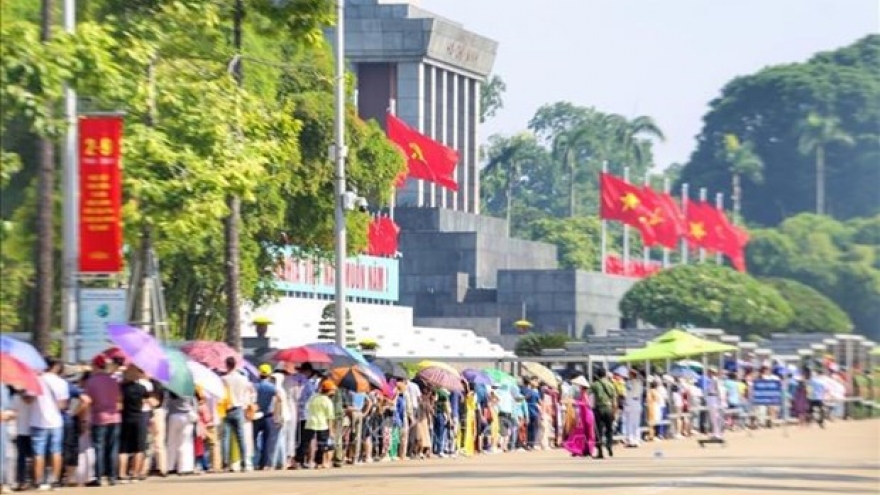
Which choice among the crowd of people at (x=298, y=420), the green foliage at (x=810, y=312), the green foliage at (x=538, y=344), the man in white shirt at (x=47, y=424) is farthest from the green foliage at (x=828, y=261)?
the man in white shirt at (x=47, y=424)

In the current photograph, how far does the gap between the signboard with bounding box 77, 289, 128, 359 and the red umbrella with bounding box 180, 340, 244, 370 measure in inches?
129

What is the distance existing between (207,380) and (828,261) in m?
106

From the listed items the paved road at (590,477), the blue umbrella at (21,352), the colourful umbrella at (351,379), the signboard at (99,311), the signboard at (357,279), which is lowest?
the paved road at (590,477)

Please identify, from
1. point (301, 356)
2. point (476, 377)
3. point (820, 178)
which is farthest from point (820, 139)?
point (301, 356)

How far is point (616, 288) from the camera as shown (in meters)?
120

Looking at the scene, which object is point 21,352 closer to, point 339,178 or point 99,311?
point 99,311

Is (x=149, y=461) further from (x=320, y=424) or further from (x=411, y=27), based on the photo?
(x=411, y=27)

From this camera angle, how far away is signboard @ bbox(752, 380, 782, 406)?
65688mm

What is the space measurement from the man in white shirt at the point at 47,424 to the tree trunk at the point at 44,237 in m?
1.52

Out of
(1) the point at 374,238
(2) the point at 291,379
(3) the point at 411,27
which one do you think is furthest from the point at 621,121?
(2) the point at 291,379

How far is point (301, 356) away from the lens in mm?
41781

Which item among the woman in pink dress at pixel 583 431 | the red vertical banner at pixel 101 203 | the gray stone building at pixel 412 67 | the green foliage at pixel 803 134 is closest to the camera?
the red vertical banner at pixel 101 203

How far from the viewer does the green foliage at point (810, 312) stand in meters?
119

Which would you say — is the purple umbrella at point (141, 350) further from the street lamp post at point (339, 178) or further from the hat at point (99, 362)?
the street lamp post at point (339, 178)
